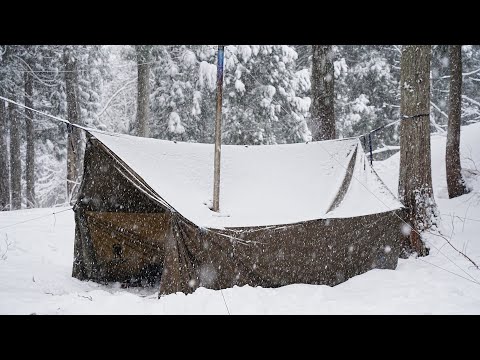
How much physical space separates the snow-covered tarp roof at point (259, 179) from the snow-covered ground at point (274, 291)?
1.01 meters

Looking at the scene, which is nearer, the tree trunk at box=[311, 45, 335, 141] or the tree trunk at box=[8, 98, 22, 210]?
the tree trunk at box=[311, 45, 335, 141]

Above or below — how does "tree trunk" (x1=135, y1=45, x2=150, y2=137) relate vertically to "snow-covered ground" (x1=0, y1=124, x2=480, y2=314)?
above

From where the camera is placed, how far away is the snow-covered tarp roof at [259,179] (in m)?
5.55

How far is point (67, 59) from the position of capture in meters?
12.3

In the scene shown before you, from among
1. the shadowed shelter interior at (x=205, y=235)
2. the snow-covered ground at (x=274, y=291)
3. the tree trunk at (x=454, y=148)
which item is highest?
the tree trunk at (x=454, y=148)

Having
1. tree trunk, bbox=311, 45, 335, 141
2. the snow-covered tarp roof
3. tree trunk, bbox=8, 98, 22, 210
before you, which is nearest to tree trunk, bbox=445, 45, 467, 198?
tree trunk, bbox=311, 45, 335, 141

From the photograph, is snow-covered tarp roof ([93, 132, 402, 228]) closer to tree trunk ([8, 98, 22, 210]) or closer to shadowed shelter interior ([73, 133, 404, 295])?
shadowed shelter interior ([73, 133, 404, 295])

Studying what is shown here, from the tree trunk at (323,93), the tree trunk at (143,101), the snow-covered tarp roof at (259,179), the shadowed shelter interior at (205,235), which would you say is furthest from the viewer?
the tree trunk at (143,101)

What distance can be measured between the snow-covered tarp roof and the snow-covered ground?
1.01 meters

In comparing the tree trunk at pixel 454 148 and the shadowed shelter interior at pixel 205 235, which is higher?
the tree trunk at pixel 454 148

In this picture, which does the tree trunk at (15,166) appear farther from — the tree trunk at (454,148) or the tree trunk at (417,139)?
the tree trunk at (454,148)

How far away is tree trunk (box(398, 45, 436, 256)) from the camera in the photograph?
6434 millimetres

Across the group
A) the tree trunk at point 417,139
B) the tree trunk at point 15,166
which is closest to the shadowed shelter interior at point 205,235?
the tree trunk at point 417,139
